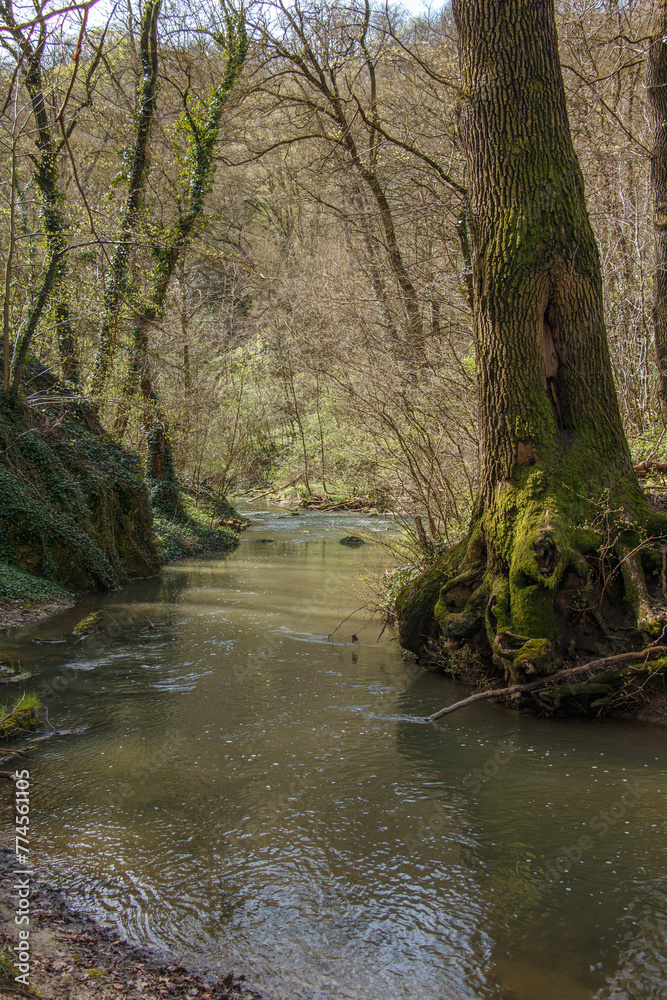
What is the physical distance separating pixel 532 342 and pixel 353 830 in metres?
4.11

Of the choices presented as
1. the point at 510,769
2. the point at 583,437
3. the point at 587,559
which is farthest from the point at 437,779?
the point at 583,437

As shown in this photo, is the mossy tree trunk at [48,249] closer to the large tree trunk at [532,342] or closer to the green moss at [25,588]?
the green moss at [25,588]

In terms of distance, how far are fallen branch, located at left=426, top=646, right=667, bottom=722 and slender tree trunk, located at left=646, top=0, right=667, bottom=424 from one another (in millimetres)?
4092

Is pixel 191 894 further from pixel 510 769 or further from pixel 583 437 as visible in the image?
pixel 583 437

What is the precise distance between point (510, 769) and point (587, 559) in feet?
6.23

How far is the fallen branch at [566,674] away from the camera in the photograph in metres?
5.13

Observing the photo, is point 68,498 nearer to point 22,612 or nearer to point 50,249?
point 22,612

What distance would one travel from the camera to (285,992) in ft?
9.26

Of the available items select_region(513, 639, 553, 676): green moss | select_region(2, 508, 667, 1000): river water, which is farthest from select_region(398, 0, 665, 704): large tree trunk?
select_region(2, 508, 667, 1000): river water

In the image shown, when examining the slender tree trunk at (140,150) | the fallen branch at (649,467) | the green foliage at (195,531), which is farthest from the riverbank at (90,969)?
the slender tree trunk at (140,150)

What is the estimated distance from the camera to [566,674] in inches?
209

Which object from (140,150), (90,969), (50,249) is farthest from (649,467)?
(140,150)

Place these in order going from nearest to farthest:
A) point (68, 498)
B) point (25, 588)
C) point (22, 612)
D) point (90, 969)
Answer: point (90, 969) < point (22, 612) < point (25, 588) < point (68, 498)

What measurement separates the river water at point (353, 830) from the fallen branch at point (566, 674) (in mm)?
257
